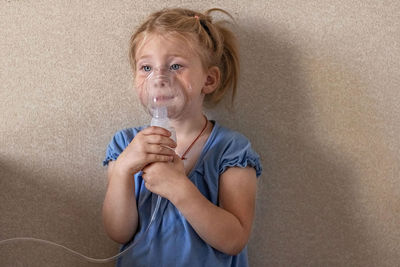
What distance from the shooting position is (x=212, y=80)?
1.01 metres

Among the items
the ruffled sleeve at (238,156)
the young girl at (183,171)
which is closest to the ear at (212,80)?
the young girl at (183,171)

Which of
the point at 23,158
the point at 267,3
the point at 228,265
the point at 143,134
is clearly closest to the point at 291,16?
the point at 267,3

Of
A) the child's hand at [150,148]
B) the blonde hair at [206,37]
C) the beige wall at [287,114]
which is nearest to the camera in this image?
the child's hand at [150,148]

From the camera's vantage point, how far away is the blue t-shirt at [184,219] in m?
0.91

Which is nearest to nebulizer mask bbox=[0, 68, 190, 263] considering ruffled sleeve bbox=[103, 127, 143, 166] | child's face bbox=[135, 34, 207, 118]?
child's face bbox=[135, 34, 207, 118]

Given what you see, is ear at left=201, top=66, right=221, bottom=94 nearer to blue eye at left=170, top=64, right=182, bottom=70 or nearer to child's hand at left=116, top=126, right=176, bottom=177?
blue eye at left=170, top=64, right=182, bottom=70

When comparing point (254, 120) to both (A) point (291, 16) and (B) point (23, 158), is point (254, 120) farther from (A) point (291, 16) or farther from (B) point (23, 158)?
(B) point (23, 158)

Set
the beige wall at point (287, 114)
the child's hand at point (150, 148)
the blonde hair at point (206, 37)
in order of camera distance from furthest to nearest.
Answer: the beige wall at point (287, 114), the blonde hair at point (206, 37), the child's hand at point (150, 148)

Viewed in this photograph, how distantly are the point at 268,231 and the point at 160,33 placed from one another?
0.52 m

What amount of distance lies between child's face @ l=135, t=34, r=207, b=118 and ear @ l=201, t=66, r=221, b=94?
0.15ft

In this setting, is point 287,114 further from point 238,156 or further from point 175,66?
point 175,66

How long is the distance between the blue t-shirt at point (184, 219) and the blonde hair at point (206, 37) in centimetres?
13

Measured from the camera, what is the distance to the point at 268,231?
109 centimetres

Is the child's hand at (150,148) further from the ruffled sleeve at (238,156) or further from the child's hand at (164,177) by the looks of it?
the ruffled sleeve at (238,156)
